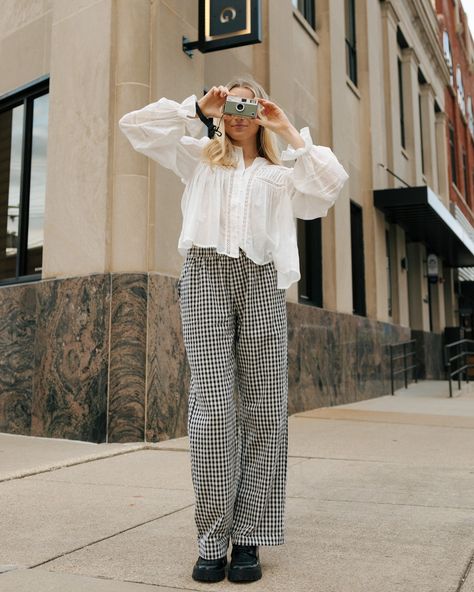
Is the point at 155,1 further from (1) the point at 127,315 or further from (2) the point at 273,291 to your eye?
(2) the point at 273,291

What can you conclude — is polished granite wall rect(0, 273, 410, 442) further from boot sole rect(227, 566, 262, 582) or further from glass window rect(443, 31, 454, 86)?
glass window rect(443, 31, 454, 86)

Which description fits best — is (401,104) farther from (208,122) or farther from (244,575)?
(244,575)

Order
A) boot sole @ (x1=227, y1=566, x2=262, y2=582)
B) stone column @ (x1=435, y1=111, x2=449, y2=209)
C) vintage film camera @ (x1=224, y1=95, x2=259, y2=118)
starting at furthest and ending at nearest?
stone column @ (x1=435, y1=111, x2=449, y2=209), vintage film camera @ (x1=224, y1=95, x2=259, y2=118), boot sole @ (x1=227, y1=566, x2=262, y2=582)

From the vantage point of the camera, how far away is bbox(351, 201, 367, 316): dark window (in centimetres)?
1223

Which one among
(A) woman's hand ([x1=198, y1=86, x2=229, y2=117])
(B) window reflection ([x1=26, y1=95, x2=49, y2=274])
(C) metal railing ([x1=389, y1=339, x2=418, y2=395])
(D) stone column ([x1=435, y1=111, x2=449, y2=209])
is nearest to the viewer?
(A) woman's hand ([x1=198, y1=86, x2=229, y2=117])

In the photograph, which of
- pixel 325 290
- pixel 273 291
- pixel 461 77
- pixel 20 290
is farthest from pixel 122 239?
pixel 461 77

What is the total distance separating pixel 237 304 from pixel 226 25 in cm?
483

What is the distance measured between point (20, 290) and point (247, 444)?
15.3 feet

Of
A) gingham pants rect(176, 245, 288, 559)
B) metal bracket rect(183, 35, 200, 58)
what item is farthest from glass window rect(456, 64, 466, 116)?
gingham pants rect(176, 245, 288, 559)

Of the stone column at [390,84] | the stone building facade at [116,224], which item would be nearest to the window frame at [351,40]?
the stone building facade at [116,224]

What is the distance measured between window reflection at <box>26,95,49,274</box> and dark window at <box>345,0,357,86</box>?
23.6ft

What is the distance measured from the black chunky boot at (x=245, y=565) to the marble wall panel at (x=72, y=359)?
3.42m

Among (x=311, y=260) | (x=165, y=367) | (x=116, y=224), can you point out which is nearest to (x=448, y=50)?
(x=311, y=260)

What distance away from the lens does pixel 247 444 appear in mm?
2615
